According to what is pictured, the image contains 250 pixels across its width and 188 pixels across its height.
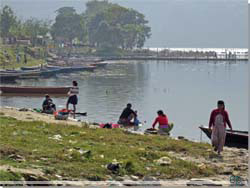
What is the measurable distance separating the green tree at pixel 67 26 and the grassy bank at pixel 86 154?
313 ft

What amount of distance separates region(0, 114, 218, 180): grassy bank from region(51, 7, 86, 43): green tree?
313 ft

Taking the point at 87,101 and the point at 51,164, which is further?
the point at 87,101

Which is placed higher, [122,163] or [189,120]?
[122,163]

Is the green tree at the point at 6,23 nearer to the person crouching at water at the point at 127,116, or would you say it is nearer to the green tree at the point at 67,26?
the green tree at the point at 67,26

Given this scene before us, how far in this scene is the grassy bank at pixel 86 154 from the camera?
8969mm

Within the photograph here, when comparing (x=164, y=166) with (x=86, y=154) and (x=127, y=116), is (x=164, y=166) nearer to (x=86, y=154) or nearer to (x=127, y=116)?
(x=86, y=154)

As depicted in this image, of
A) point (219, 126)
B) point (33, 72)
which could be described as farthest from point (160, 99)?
point (219, 126)

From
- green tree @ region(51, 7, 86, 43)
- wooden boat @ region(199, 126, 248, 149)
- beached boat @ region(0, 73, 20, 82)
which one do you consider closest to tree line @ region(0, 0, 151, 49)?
green tree @ region(51, 7, 86, 43)

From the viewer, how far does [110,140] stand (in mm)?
12438

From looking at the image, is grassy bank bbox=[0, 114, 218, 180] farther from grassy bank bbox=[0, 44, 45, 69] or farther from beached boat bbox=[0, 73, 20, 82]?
grassy bank bbox=[0, 44, 45, 69]

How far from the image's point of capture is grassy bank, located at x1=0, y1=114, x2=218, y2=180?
8.97 m

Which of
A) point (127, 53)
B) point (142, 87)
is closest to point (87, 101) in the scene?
point (142, 87)

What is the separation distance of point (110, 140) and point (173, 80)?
4714cm

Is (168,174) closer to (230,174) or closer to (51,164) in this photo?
(230,174)
